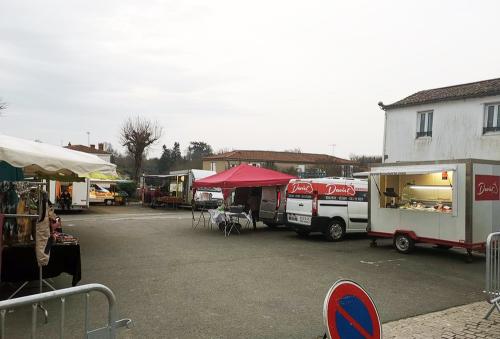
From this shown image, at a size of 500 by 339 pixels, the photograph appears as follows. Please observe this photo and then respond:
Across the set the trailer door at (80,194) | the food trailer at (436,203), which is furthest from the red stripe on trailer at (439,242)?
the trailer door at (80,194)

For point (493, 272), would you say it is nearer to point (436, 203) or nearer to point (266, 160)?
point (436, 203)

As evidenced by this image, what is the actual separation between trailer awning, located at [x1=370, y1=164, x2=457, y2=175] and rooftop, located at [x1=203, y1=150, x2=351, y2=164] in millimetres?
54368

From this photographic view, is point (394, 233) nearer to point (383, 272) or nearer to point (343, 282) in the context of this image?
point (383, 272)

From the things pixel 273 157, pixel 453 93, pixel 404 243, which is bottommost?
pixel 404 243

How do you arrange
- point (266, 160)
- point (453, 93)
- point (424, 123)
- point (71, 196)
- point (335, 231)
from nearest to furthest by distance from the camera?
point (335, 231), point (453, 93), point (71, 196), point (424, 123), point (266, 160)

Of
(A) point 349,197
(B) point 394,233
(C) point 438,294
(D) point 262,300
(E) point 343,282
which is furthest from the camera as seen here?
(A) point 349,197

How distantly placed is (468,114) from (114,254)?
61.3ft

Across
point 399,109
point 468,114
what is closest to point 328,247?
point 468,114

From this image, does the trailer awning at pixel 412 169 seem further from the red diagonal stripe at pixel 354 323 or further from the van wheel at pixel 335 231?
the red diagonal stripe at pixel 354 323

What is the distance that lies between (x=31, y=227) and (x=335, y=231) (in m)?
8.88

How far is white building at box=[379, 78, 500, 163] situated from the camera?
20719 mm

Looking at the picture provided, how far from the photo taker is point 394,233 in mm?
11555

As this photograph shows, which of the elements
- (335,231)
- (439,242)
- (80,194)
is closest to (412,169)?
(439,242)

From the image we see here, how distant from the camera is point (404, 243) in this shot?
11.3 m
